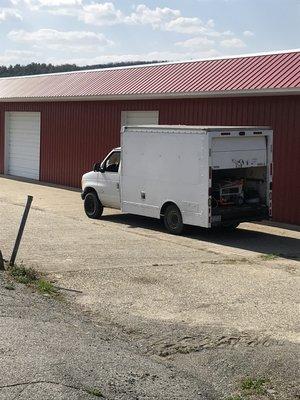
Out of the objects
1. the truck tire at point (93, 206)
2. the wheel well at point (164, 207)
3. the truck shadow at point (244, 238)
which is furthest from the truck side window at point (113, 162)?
the wheel well at point (164, 207)

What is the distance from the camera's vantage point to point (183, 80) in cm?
1920

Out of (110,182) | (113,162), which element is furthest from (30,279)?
(113,162)

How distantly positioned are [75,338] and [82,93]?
58.8 feet

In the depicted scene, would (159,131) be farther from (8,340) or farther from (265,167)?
(8,340)

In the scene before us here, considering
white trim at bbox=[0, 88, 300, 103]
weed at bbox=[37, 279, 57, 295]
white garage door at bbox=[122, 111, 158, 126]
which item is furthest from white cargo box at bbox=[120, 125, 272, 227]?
white garage door at bbox=[122, 111, 158, 126]

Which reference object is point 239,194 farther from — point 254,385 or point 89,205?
point 254,385

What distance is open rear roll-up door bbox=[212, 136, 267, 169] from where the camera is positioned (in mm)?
13281

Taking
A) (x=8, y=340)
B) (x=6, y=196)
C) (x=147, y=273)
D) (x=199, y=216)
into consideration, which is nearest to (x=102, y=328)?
(x=8, y=340)

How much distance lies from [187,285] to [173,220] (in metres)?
4.87

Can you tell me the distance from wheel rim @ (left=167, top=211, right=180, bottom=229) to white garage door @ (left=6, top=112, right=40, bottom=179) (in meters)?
14.2

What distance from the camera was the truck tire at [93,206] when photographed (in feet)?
54.1

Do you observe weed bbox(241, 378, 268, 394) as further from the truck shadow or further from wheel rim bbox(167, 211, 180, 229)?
wheel rim bbox(167, 211, 180, 229)

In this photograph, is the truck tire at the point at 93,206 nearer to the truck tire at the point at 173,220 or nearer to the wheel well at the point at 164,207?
the wheel well at the point at 164,207

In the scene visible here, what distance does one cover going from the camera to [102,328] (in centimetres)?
717
